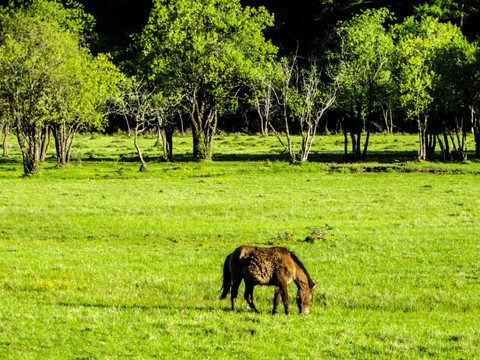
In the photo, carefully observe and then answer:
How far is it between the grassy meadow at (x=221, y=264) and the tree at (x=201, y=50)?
754 inches

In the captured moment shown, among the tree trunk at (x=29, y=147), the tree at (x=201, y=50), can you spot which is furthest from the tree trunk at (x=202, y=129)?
the tree trunk at (x=29, y=147)

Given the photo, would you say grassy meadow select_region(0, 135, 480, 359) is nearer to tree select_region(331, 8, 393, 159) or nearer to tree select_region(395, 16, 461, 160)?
tree select_region(395, 16, 461, 160)

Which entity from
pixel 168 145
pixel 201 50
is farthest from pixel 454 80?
pixel 168 145

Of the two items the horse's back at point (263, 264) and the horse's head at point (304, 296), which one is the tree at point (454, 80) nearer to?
the horse's head at point (304, 296)

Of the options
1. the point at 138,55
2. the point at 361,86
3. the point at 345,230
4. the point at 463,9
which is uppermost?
the point at 463,9

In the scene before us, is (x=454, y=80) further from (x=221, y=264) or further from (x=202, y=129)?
(x=221, y=264)

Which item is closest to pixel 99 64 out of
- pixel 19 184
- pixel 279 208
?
pixel 19 184

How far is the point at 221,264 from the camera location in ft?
69.2

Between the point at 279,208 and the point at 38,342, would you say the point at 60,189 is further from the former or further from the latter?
the point at 38,342

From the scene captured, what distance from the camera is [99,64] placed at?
66.2 m

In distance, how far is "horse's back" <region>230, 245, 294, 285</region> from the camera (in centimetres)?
1282

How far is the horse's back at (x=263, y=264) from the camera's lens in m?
12.8

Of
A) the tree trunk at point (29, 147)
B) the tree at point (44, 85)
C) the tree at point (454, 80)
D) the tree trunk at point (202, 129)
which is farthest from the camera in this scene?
the tree trunk at point (202, 129)

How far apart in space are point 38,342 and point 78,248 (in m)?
12.8
